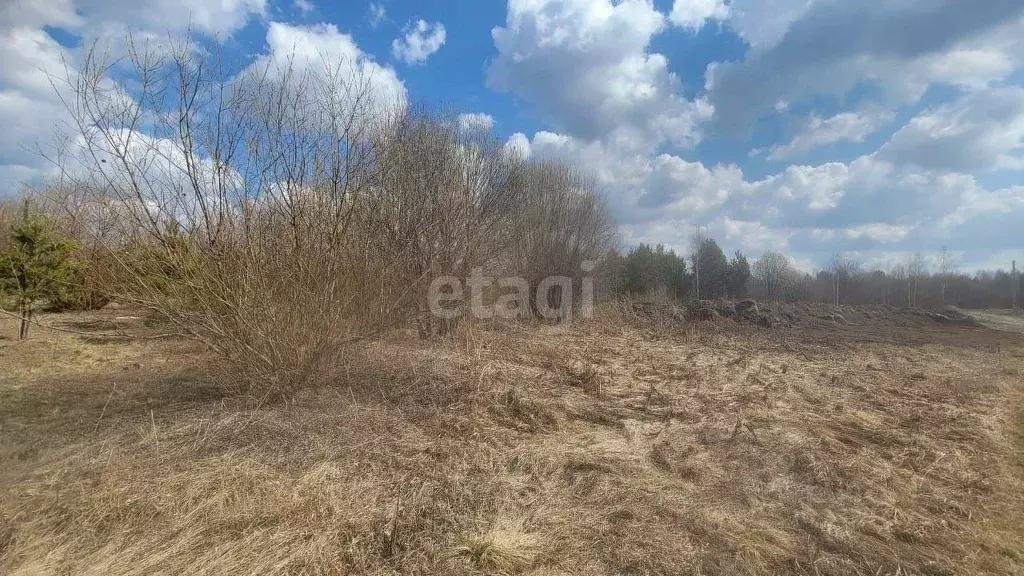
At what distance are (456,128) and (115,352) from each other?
806cm

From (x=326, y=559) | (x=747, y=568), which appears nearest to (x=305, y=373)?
(x=326, y=559)

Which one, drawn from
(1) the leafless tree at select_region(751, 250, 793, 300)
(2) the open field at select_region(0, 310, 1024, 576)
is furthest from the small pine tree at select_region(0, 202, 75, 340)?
(1) the leafless tree at select_region(751, 250, 793, 300)

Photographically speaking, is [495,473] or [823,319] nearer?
[495,473]

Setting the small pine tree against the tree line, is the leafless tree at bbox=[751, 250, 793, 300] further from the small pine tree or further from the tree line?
the small pine tree

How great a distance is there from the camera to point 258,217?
4.64 metres

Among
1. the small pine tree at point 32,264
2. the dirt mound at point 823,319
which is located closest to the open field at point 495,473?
the small pine tree at point 32,264

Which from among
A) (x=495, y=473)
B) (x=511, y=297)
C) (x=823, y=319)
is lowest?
(x=495, y=473)

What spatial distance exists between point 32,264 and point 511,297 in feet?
34.2

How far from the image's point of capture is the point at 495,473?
3566 millimetres

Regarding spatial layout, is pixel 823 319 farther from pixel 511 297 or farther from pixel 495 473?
pixel 495 473

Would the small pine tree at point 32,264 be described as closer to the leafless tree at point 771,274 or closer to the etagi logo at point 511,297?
the etagi logo at point 511,297

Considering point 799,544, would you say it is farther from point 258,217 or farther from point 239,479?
point 258,217

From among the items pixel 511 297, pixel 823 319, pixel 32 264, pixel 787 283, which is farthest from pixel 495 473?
pixel 787 283

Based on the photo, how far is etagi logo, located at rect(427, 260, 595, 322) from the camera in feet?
28.3
